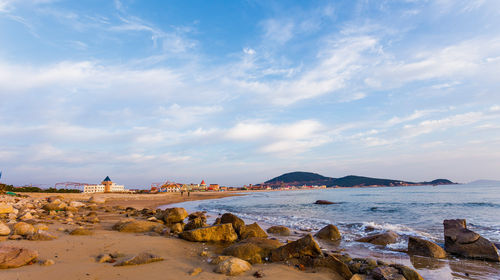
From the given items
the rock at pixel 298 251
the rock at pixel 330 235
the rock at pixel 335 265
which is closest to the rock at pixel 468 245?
Result: the rock at pixel 330 235

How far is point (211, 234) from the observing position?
9320 millimetres

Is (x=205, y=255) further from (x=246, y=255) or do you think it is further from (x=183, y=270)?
(x=183, y=270)

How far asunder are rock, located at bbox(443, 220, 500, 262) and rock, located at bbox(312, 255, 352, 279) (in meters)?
5.50

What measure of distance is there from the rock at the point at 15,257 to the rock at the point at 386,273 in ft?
25.6

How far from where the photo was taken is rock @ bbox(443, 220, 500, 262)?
7.82 metres

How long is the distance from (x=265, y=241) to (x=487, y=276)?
5925mm

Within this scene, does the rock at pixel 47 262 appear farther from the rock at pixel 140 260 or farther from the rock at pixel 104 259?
the rock at pixel 140 260

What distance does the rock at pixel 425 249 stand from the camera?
809 centimetres

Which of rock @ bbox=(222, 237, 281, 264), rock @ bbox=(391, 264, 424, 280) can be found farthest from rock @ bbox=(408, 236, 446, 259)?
rock @ bbox=(222, 237, 281, 264)

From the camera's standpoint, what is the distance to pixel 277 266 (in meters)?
6.08

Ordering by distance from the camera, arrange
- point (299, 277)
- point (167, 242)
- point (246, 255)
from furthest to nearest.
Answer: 1. point (167, 242)
2. point (246, 255)
3. point (299, 277)

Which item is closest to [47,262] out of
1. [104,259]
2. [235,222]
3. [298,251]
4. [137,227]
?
[104,259]

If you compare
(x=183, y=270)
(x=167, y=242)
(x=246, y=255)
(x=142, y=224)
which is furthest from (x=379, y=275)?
(x=142, y=224)

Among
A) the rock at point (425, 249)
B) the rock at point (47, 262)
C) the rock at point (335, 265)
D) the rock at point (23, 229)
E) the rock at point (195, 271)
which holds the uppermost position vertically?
the rock at point (23, 229)
